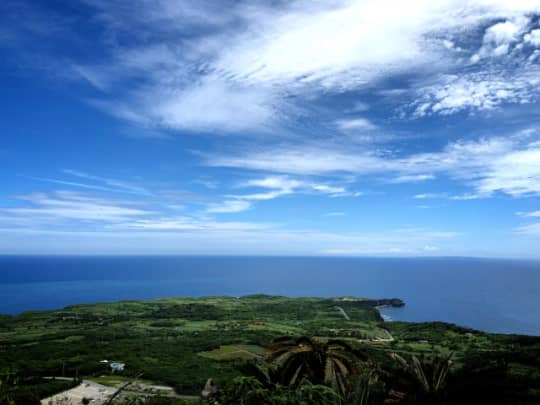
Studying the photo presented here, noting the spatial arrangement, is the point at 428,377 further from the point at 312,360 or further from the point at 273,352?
the point at 273,352

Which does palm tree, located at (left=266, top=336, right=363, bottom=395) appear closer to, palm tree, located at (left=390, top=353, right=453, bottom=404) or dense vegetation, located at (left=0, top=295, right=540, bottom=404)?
dense vegetation, located at (left=0, top=295, right=540, bottom=404)

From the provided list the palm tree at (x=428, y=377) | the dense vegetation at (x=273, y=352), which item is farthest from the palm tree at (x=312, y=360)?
the palm tree at (x=428, y=377)

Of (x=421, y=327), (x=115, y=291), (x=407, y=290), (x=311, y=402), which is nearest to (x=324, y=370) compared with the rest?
(x=311, y=402)

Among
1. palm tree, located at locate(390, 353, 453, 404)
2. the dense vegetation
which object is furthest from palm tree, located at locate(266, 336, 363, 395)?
palm tree, located at locate(390, 353, 453, 404)

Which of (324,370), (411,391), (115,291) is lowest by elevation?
(115,291)

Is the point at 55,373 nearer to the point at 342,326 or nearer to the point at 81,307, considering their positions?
the point at 342,326

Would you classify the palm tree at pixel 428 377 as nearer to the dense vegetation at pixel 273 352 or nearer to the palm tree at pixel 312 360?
the dense vegetation at pixel 273 352

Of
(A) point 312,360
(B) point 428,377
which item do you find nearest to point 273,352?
(A) point 312,360
